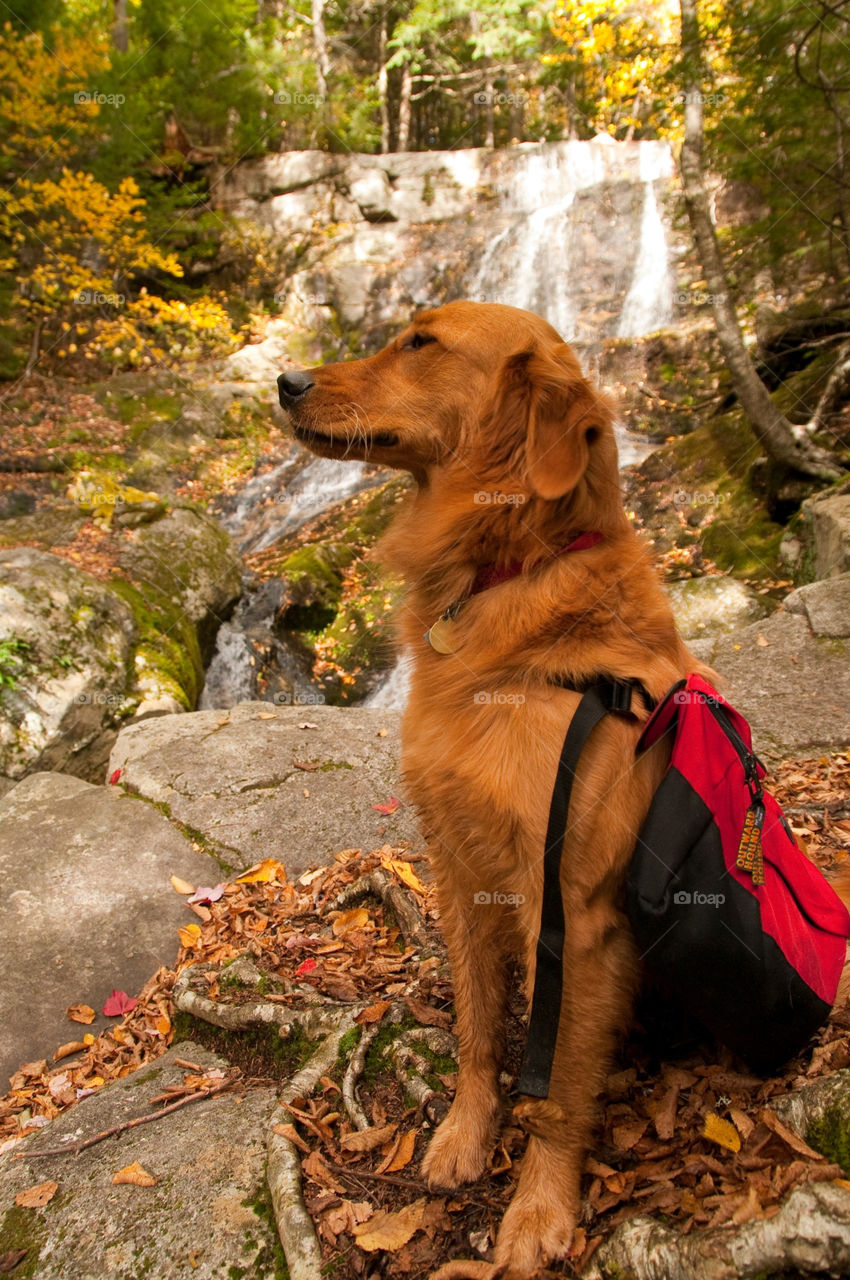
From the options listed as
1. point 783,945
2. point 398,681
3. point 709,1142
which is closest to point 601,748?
point 783,945

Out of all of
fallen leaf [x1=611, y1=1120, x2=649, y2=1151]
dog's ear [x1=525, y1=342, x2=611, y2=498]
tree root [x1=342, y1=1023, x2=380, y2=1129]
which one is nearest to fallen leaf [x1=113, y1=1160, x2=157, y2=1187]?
tree root [x1=342, y1=1023, x2=380, y2=1129]

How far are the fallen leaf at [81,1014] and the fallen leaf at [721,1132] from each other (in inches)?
110

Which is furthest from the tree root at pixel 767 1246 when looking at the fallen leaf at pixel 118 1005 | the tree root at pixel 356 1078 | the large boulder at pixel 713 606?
the large boulder at pixel 713 606

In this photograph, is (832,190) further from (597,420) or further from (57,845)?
(57,845)

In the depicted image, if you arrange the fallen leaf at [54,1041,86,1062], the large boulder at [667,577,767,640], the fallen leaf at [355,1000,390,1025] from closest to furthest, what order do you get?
the fallen leaf at [355,1000,390,1025], the fallen leaf at [54,1041,86,1062], the large boulder at [667,577,767,640]

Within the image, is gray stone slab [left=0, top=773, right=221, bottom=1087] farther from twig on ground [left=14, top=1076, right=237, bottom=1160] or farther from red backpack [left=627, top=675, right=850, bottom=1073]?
red backpack [left=627, top=675, right=850, bottom=1073]

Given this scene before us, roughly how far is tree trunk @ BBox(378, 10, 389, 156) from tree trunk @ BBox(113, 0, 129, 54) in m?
7.09

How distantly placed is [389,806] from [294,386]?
8.95 feet

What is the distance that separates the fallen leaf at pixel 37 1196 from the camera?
217 cm

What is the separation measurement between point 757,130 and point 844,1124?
30.5 ft

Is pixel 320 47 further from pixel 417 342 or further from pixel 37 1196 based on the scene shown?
pixel 37 1196

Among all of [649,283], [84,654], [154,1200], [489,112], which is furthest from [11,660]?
[489,112]

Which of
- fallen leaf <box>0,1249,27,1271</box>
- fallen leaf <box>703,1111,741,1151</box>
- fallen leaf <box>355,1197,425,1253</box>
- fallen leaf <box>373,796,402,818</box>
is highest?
fallen leaf <box>703,1111,741,1151</box>

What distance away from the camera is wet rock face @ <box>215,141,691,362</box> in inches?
642
